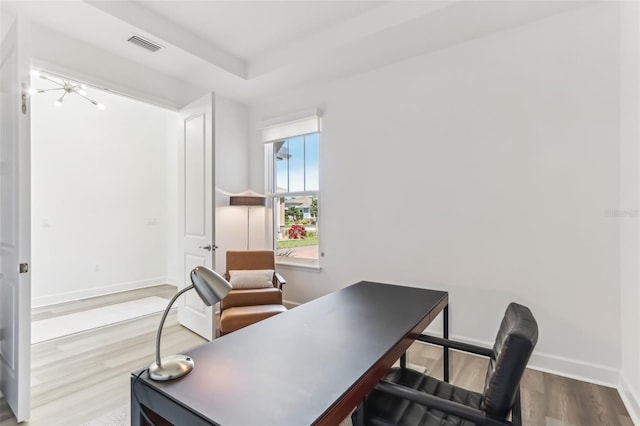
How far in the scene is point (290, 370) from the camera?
1129mm

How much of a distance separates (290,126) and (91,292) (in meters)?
4.04

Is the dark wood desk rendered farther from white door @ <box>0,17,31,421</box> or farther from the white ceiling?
the white ceiling

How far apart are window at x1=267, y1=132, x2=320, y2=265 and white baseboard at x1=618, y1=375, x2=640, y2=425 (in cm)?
281

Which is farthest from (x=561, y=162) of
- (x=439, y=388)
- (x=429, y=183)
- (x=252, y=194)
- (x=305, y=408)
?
(x=252, y=194)

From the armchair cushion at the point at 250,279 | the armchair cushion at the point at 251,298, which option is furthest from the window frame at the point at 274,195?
the armchair cushion at the point at 251,298

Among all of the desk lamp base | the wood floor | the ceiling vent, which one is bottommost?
the wood floor

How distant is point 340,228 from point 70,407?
2.68m

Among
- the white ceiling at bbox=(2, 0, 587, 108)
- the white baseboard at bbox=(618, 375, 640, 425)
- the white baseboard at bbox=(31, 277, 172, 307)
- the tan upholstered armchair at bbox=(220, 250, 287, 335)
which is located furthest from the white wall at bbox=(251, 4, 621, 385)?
the white baseboard at bbox=(31, 277, 172, 307)

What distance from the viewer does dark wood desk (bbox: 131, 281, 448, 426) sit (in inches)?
36.0

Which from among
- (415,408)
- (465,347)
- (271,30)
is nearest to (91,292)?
(271,30)

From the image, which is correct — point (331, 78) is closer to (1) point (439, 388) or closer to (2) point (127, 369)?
(1) point (439, 388)

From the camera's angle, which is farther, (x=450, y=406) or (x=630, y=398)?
(x=630, y=398)

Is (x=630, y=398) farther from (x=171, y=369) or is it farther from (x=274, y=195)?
(x=274, y=195)

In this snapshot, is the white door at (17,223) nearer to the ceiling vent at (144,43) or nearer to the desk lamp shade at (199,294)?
the ceiling vent at (144,43)
